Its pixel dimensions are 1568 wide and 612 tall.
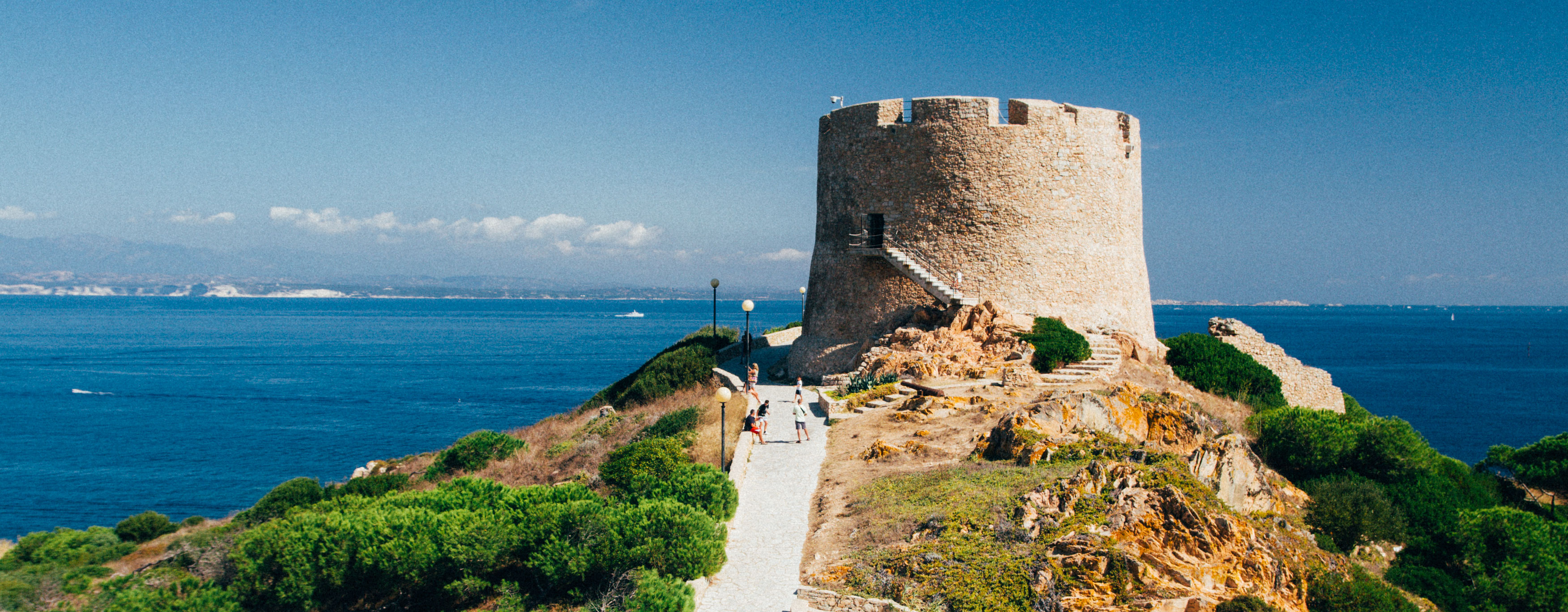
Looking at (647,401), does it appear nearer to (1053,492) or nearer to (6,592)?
(6,592)

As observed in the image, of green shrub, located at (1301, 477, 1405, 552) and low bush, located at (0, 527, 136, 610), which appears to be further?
green shrub, located at (1301, 477, 1405, 552)

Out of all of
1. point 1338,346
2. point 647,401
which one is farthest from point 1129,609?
point 1338,346

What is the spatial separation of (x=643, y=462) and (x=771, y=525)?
3837mm

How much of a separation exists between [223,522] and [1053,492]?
806 inches

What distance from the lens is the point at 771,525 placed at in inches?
509

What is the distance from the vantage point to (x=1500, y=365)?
85812mm

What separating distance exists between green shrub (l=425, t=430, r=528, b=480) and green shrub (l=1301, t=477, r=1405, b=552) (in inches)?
720

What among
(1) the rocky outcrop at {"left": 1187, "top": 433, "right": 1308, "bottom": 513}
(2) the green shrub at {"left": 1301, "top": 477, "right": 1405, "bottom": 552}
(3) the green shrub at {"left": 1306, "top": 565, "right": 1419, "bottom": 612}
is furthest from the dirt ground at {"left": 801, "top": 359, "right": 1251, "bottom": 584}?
(3) the green shrub at {"left": 1306, "top": 565, "right": 1419, "bottom": 612}

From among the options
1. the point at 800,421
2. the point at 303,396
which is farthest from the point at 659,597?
the point at 303,396

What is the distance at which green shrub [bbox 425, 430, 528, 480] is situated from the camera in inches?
889

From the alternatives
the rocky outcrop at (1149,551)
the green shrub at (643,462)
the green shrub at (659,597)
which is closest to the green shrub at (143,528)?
the green shrub at (643,462)

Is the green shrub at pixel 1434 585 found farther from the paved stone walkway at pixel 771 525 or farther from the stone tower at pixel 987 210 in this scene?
the stone tower at pixel 987 210

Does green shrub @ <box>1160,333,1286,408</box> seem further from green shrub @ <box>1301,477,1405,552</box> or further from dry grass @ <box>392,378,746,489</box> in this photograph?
dry grass @ <box>392,378,746,489</box>

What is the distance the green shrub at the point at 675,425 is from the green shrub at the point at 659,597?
854 cm
